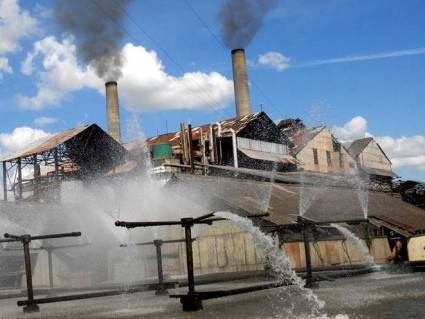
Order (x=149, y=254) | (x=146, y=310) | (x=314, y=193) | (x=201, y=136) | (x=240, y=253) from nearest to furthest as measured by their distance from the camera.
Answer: (x=146, y=310), (x=240, y=253), (x=149, y=254), (x=314, y=193), (x=201, y=136)

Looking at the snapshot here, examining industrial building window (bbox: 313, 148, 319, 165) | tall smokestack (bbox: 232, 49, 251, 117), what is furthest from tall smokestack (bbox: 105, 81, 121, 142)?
industrial building window (bbox: 313, 148, 319, 165)

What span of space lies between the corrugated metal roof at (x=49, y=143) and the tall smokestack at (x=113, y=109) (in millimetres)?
10048

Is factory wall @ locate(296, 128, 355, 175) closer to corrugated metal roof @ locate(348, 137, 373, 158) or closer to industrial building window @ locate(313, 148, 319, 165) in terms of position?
industrial building window @ locate(313, 148, 319, 165)

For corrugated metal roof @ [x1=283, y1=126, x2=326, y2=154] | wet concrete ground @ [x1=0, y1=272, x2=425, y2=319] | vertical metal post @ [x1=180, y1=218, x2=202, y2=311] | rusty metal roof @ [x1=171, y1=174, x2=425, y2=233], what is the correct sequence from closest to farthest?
1. wet concrete ground @ [x1=0, y1=272, x2=425, y2=319]
2. vertical metal post @ [x1=180, y1=218, x2=202, y2=311]
3. rusty metal roof @ [x1=171, y1=174, x2=425, y2=233]
4. corrugated metal roof @ [x1=283, y1=126, x2=326, y2=154]

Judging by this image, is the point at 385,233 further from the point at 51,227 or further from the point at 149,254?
the point at 51,227

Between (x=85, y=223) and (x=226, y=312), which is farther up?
(x=85, y=223)

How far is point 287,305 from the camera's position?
874 centimetres

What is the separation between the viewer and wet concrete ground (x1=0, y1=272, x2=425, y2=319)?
758 centimetres

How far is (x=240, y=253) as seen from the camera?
2142 centimetres

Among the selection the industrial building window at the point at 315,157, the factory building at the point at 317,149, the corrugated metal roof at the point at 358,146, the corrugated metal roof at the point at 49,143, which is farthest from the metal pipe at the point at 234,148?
the corrugated metal roof at the point at 358,146

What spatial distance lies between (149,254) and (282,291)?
43.3ft

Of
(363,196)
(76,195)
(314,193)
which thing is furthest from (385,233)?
(76,195)

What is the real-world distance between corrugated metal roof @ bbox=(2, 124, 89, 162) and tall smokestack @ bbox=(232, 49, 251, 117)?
53.8ft

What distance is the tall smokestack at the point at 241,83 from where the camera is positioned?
48.8 metres
